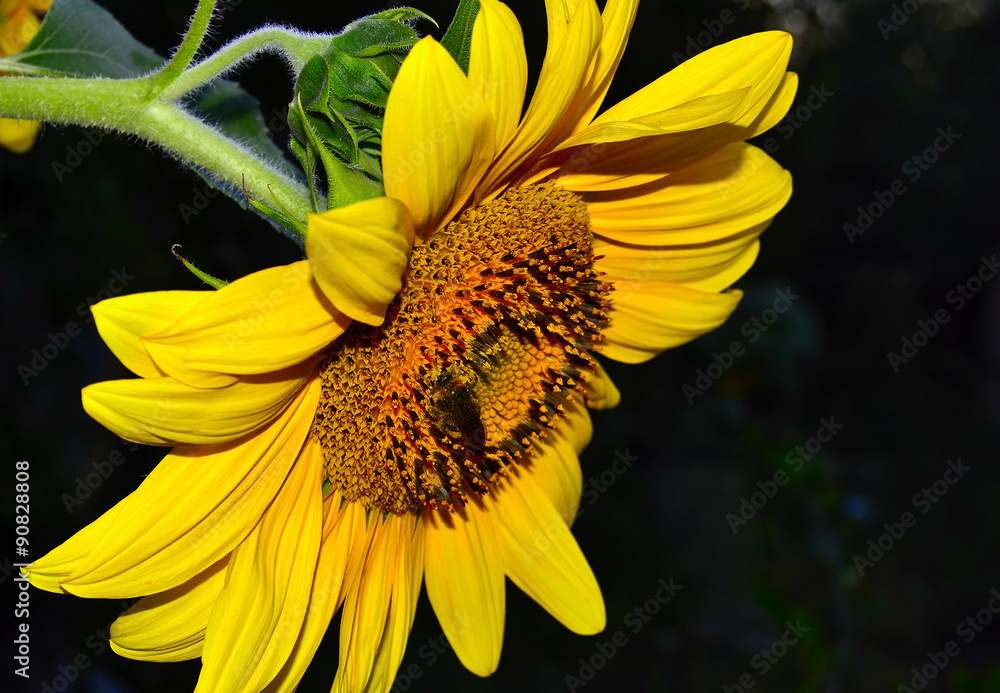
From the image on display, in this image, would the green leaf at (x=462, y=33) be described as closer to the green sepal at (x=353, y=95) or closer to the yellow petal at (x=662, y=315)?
the green sepal at (x=353, y=95)

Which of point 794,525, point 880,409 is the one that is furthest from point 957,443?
point 794,525

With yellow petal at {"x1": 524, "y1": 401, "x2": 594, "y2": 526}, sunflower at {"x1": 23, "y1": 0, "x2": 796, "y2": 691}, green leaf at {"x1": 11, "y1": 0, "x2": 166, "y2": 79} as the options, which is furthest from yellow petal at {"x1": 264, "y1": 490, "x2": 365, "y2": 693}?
green leaf at {"x1": 11, "y1": 0, "x2": 166, "y2": 79}

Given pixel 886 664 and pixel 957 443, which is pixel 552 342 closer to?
pixel 886 664

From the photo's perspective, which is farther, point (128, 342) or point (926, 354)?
point (926, 354)

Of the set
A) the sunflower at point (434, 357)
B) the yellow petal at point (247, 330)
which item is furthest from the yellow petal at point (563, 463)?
the yellow petal at point (247, 330)

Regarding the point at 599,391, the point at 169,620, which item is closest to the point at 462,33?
the point at 599,391

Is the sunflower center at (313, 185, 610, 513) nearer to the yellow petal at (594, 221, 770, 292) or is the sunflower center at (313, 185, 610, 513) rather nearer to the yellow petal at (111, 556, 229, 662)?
the yellow petal at (594, 221, 770, 292)

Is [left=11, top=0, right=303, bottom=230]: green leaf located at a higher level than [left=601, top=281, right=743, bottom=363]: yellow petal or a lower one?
higher
